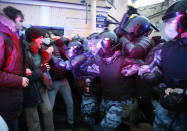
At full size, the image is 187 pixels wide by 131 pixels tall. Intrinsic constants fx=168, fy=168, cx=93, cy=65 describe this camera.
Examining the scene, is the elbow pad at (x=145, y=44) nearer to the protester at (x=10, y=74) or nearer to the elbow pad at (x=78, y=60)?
the elbow pad at (x=78, y=60)

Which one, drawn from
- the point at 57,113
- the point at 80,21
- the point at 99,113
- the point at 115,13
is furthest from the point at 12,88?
the point at 115,13

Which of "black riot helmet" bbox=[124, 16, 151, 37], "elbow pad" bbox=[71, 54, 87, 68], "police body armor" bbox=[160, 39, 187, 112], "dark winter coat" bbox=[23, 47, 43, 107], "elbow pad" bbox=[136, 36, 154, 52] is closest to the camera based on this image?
"police body armor" bbox=[160, 39, 187, 112]

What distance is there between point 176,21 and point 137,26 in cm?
121

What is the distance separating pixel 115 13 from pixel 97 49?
9.22 m

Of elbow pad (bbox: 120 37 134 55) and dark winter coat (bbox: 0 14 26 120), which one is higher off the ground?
elbow pad (bbox: 120 37 134 55)

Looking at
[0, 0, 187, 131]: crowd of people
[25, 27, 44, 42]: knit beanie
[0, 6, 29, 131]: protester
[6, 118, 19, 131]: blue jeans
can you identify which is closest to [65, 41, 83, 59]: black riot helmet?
[0, 0, 187, 131]: crowd of people

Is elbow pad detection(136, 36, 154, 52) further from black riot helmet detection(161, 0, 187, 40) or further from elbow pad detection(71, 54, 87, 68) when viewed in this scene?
elbow pad detection(71, 54, 87, 68)

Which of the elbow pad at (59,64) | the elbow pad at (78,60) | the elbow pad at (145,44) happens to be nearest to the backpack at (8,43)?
the elbow pad at (59,64)

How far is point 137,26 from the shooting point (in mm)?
3111

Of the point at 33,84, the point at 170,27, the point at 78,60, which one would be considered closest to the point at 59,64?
the point at 78,60

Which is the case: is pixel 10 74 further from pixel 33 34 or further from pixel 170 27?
pixel 170 27

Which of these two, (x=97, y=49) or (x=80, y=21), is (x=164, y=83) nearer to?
(x=97, y=49)

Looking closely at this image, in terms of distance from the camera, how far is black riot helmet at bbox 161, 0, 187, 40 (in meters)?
1.85

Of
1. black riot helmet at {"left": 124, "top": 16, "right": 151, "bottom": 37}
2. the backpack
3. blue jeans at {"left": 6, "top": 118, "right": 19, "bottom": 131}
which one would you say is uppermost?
black riot helmet at {"left": 124, "top": 16, "right": 151, "bottom": 37}
